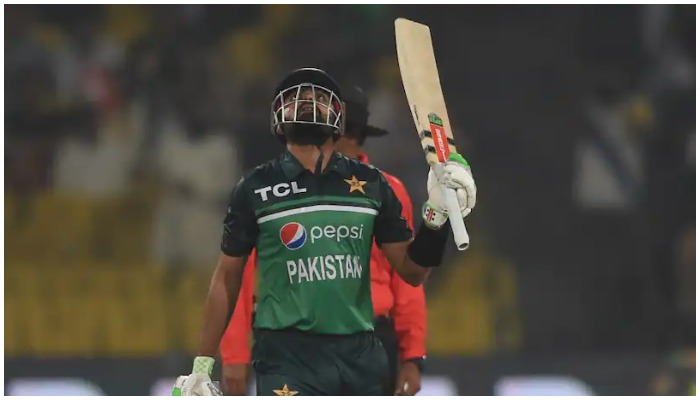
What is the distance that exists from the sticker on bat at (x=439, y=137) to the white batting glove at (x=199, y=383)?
2.58 ft

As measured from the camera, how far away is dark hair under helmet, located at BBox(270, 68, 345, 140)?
3.27 metres

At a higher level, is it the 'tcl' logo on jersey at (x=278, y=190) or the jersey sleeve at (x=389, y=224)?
the 'tcl' logo on jersey at (x=278, y=190)

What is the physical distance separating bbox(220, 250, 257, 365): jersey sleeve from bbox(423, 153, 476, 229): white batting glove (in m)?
0.90

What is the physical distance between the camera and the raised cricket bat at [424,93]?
3.24 meters

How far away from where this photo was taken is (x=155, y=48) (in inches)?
356

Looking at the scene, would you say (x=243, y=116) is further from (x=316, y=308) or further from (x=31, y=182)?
(x=316, y=308)

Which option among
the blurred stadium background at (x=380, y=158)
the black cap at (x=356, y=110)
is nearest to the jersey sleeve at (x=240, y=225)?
the black cap at (x=356, y=110)

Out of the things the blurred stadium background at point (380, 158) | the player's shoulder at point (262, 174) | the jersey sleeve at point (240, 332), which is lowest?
the jersey sleeve at point (240, 332)

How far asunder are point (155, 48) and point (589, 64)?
9.63 ft

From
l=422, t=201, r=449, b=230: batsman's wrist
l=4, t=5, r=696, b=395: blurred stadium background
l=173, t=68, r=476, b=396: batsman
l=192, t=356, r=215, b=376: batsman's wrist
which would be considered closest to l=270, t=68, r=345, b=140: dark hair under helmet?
l=173, t=68, r=476, b=396: batsman

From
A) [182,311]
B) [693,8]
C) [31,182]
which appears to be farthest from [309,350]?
[693,8]

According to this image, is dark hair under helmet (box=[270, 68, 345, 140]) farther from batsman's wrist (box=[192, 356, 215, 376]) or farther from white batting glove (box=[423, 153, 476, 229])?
batsman's wrist (box=[192, 356, 215, 376])

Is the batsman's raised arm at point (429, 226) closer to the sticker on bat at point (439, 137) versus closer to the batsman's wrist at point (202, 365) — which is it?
the sticker on bat at point (439, 137)

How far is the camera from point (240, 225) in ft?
10.9
